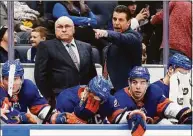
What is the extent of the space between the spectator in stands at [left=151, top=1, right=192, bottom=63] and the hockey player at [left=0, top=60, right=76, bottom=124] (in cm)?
107

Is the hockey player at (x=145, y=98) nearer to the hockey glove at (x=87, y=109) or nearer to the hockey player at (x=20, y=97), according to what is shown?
the hockey glove at (x=87, y=109)

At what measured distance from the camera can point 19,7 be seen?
5.78 meters

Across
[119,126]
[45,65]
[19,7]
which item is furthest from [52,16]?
[119,126]

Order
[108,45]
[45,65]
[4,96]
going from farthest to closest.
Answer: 1. [108,45]
2. [45,65]
3. [4,96]

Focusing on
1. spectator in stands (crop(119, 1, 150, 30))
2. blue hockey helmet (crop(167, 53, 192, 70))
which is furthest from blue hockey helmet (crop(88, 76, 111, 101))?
spectator in stands (crop(119, 1, 150, 30))

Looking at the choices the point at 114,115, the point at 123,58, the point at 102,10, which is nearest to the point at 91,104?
the point at 114,115

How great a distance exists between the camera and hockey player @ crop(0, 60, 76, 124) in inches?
181

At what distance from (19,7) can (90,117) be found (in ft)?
4.87

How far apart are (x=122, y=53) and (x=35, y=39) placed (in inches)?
27.3

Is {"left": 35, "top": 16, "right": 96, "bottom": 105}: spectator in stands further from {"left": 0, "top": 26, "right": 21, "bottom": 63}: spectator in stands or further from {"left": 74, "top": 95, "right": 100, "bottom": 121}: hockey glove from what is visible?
{"left": 74, "top": 95, "right": 100, "bottom": 121}: hockey glove

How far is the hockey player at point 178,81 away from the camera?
493cm

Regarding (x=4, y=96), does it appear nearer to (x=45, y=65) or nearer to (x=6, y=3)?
(x=45, y=65)

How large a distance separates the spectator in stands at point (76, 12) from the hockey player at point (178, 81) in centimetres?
93

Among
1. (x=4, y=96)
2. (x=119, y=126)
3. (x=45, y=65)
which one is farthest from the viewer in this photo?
(x=45, y=65)
